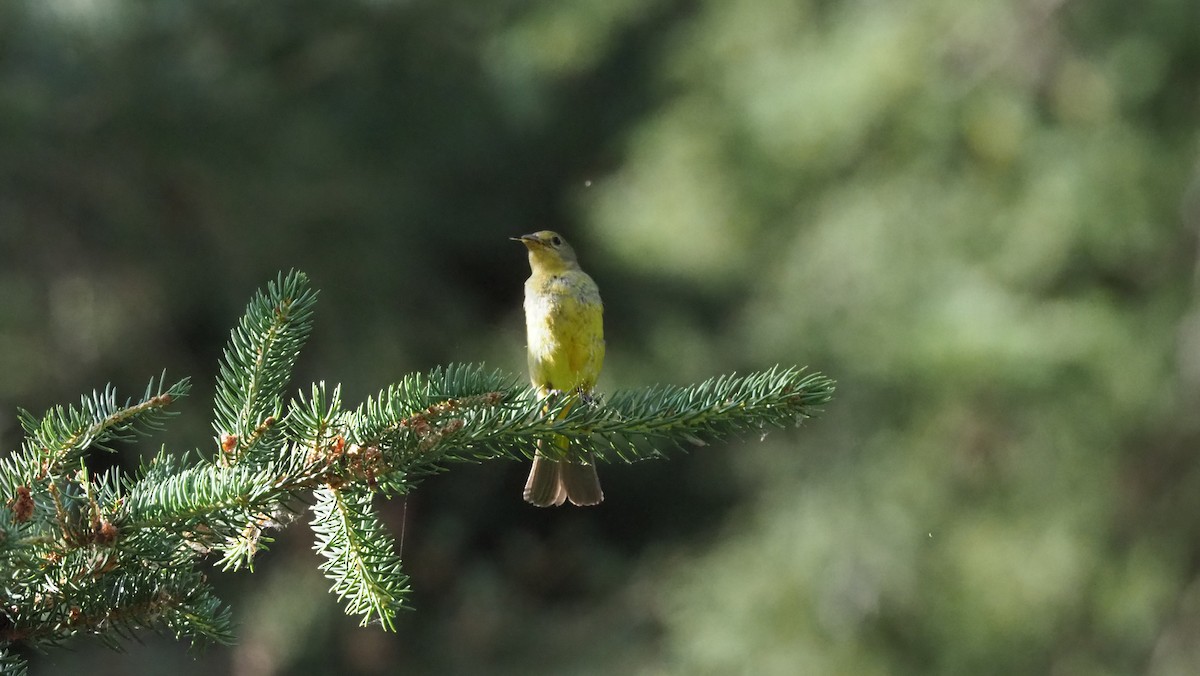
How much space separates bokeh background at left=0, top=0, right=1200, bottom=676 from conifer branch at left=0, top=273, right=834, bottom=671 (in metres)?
4.18

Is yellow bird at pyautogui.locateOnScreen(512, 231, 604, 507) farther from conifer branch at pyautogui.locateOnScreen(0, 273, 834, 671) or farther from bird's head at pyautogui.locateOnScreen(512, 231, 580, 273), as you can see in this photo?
conifer branch at pyautogui.locateOnScreen(0, 273, 834, 671)

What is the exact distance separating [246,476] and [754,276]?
5493mm

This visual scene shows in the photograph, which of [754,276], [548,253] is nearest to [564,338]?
[548,253]

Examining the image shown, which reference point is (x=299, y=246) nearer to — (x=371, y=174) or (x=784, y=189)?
(x=371, y=174)

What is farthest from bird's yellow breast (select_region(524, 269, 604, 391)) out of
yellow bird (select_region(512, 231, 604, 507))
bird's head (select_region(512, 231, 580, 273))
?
bird's head (select_region(512, 231, 580, 273))

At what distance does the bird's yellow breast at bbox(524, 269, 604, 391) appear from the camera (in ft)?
11.2

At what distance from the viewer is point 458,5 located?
6.97 meters

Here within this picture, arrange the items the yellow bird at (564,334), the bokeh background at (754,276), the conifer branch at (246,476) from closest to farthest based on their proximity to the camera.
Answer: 1. the conifer branch at (246,476)
2. the yellow bird at (564,334)
3. the bokeh background at (754,276)

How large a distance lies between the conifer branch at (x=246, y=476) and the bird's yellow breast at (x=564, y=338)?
4.93ft

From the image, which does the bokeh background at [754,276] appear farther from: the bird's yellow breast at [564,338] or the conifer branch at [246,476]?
the conifer branch at [246,476]

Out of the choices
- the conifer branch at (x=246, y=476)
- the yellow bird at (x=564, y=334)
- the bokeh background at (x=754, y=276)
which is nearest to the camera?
the conifer branch at (x=246, y=476)

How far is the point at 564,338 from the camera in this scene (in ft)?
11.1

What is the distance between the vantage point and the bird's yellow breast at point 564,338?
340 centimetres

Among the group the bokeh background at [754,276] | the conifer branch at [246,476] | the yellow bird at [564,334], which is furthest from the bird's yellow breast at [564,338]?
the bokeh background at [754,276]
